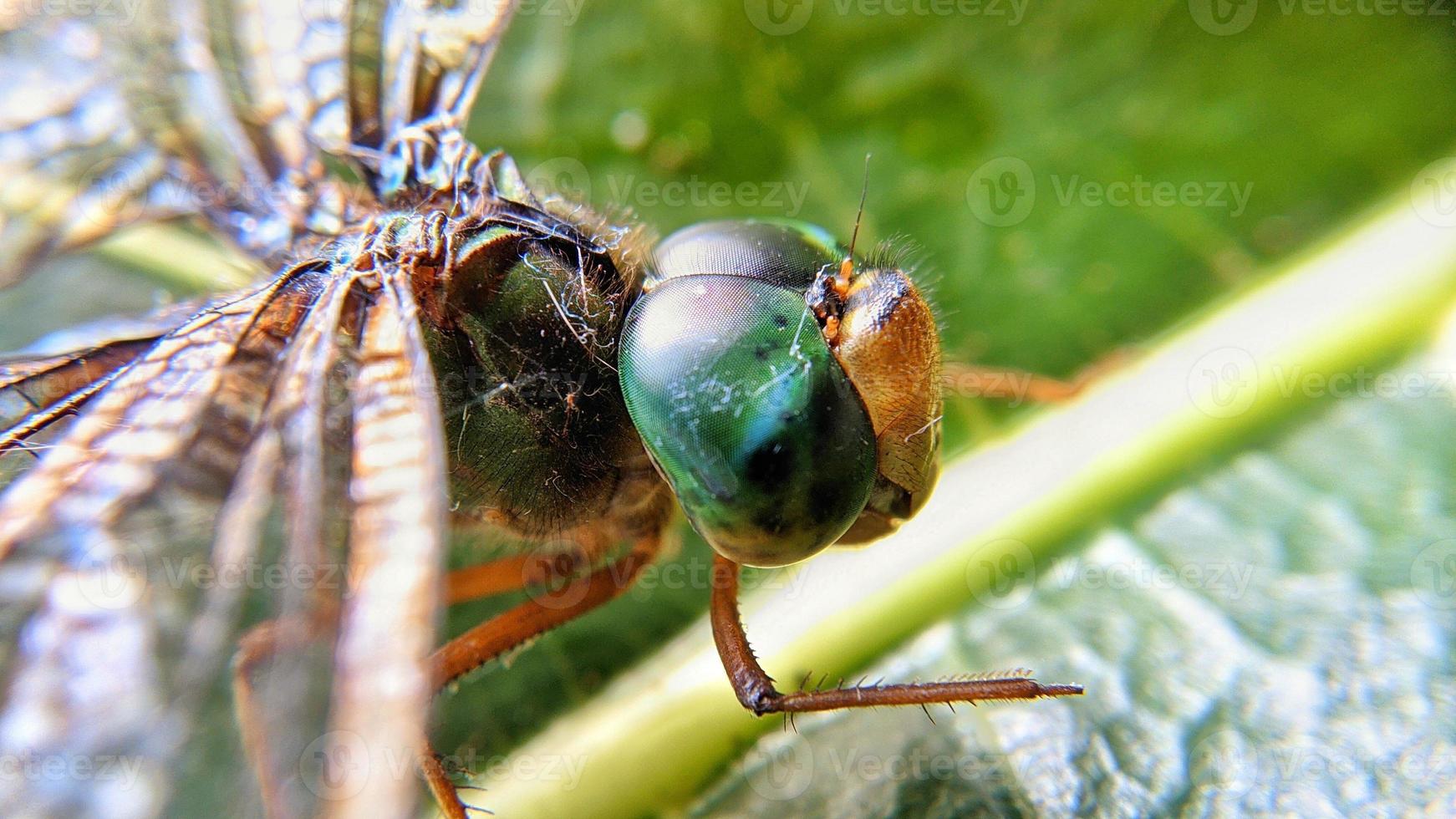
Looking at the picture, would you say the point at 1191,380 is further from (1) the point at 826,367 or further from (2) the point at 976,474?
(1) the point at 826,367

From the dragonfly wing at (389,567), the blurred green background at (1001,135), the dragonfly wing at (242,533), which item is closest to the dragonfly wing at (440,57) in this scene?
the blurred green background at (1001,135)

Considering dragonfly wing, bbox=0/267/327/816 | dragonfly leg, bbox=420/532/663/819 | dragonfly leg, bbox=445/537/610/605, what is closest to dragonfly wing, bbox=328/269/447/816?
dragonfly wing, bbox=0/267/327/816

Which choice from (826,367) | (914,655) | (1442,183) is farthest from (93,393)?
(1442,183)

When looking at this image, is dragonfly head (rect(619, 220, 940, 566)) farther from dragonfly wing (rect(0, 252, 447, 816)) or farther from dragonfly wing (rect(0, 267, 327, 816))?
dragonfly wing (rect(0, 267, 327, 816))

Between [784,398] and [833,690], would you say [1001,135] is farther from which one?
[833,690]

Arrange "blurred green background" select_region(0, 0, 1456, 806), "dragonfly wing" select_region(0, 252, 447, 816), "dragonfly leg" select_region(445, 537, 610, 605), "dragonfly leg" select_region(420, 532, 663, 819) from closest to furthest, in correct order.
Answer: "dragonfly wing" select_region(0, 252, 447, 816), "dragonfly leg" select_region(420, 532, 663, 819), "dragonfly leg" select_region(445, 537, 610, 605), "blurred green background" select_region(0, 0, 1456, 806)

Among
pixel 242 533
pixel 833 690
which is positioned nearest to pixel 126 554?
pixel 242 533
